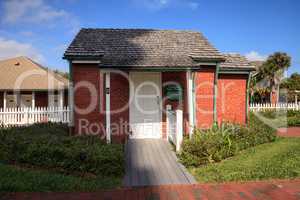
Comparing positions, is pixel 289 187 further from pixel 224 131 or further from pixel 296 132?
pixel 296 132

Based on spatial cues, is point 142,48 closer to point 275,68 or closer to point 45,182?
point 45,182

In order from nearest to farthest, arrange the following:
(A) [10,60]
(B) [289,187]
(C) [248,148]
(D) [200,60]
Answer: (B) [289,187]
(C) [248,148]
(D) [200,60]
(A) [10,60]

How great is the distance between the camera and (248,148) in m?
9.24

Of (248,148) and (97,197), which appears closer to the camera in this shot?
(97,197)

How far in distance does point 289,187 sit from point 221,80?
289 inches

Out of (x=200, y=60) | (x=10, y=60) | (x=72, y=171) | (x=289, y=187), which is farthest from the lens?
(x=10, y=60)

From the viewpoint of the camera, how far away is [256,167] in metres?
7.30

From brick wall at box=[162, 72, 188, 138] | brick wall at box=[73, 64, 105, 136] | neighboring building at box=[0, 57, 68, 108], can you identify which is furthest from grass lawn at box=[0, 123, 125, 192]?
neighboring building at box=[0, 57, 68, 108]

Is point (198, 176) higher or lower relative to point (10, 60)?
lower

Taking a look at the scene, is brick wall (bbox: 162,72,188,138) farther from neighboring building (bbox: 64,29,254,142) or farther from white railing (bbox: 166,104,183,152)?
white railing (bbox: 166,104,183,152)

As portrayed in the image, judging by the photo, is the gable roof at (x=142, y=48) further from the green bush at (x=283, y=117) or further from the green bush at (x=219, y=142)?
the green bush at (x=283, y=117)

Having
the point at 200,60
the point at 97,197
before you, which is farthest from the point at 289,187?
the point at 200,60

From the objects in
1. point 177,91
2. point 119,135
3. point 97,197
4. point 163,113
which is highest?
point 177,91

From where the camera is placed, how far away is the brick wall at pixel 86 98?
10.3 metres
